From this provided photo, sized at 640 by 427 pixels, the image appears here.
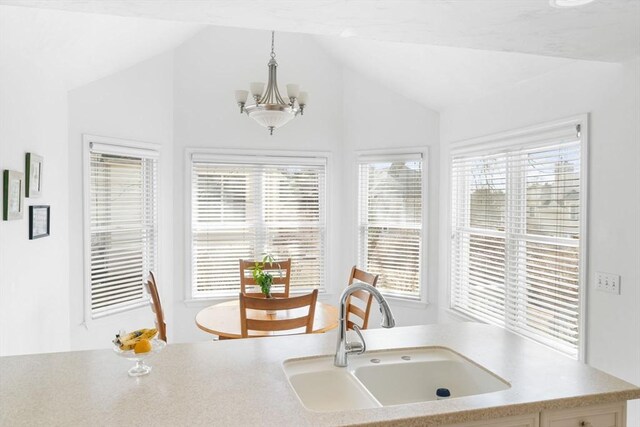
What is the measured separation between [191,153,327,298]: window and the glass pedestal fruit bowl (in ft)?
9.52

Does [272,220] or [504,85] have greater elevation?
[504,85]

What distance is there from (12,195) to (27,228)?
334mm

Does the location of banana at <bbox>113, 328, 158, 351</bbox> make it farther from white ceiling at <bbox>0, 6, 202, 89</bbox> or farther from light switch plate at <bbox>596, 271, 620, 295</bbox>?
light switch plate at <bbox>596, 271, 620, 295</bbox>

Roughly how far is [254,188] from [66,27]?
2315mm

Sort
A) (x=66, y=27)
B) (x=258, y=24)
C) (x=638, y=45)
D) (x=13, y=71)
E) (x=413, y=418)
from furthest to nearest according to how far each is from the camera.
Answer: (x=66, y=27) < (x=13, y=71) < (x=638, y=45) < (x=258, y=24) < (x=413, y=418)

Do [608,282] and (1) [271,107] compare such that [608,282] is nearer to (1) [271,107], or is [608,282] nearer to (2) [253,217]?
(1) [271,107]

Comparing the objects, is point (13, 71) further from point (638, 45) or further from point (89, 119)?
point (638, 45)

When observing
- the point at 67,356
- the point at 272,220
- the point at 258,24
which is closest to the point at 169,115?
the point at 272,220

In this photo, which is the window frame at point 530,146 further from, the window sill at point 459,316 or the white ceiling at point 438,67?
the white ceiling at point 438,67

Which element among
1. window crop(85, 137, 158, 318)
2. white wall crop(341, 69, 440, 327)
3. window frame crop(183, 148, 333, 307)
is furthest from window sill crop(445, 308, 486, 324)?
window crop(85, 137, 158, 318)

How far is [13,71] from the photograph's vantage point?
247 cm

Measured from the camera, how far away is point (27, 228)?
2678 mm

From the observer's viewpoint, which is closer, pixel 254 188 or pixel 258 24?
pixel 258 24

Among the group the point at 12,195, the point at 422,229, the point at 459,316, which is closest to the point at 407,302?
the point at 459,316
